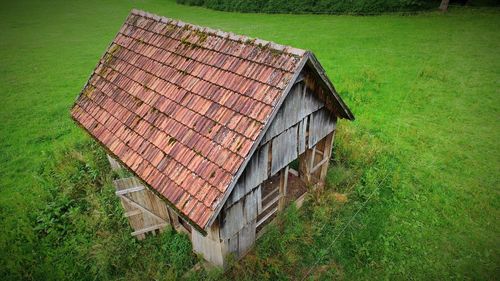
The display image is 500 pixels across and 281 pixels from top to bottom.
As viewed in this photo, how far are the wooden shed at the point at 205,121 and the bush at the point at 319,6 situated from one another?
1045 inches

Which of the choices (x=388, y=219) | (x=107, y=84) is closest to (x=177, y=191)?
(x=107, y=84)

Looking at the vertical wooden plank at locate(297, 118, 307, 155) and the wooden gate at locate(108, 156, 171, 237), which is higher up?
the vertical wooden plank at locate(297, 118, 307, 155)

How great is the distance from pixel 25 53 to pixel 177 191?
26.4m

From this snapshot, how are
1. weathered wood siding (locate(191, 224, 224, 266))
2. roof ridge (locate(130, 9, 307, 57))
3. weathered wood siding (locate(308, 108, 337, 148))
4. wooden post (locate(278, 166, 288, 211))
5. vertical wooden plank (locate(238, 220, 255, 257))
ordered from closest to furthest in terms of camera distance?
roof ridge (locate(130, 9, 307, 57)) → weathered wood siding (locate(191, 224, 224, 266)) → vertical wooden plank (locate(238, 220, 255, 257)) → weathered wood siding (locate(308, 108, 337, 148)) → wooden post (locate(278, 166, 288, 211))

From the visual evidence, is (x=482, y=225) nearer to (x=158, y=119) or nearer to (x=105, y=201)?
(x=158, y=119)

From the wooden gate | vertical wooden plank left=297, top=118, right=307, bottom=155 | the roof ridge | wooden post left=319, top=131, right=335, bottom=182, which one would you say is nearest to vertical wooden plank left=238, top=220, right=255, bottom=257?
the wooden gate

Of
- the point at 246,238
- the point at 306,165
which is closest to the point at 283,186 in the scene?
the point at 306,165

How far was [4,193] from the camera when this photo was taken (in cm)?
1045

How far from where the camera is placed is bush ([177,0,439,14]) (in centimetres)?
2839

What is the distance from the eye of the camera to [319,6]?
31922 mm

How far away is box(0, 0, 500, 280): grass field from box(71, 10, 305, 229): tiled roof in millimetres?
2626

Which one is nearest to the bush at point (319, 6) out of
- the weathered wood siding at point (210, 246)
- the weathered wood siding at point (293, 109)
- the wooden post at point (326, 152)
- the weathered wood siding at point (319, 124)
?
the wooden post at point (326, 152)

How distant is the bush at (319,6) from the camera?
93.1 ft

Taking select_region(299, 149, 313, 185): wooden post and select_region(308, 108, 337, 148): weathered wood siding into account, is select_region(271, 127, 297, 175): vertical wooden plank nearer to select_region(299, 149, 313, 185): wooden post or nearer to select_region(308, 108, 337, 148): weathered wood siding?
select_region(308, 108, 337, 148): weathered wood siding
